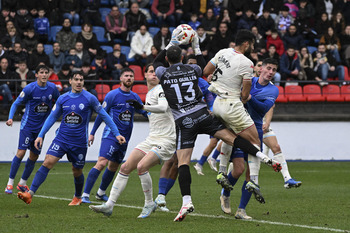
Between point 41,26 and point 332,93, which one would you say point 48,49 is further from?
point 332,93

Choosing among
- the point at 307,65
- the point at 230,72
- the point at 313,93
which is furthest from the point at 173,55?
Result: the point at 307,65

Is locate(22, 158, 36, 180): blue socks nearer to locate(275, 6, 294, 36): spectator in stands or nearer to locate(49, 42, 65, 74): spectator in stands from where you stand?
locate(49, 42, 65, 74): spectator in stands

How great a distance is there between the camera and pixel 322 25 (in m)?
24.8

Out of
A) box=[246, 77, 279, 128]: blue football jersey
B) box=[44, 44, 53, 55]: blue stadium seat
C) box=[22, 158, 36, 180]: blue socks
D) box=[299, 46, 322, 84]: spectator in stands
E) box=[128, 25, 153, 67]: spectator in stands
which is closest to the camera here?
box=[246, 77, 279, 128]: blue football jersey

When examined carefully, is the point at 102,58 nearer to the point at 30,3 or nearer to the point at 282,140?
the point at 30,3

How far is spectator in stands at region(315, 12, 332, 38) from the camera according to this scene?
2472 centimetres

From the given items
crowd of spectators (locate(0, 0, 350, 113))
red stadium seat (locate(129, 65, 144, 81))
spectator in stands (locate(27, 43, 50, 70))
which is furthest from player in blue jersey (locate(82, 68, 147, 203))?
red stadium seat (locate(129, 65, 144, 81))

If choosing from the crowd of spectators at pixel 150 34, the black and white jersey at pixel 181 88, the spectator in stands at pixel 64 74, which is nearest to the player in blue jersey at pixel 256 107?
the black and white jersey at pixel 181 88

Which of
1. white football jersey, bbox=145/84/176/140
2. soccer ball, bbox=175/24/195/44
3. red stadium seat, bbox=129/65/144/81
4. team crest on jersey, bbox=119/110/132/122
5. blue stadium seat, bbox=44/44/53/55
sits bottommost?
red stadium seat, bbox=129/65/144/81

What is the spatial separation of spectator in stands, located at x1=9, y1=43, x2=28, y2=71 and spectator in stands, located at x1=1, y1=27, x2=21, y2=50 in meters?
0.38

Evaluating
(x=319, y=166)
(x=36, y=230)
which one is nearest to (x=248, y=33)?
(x=36, y=230)

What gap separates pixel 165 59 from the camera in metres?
10.0

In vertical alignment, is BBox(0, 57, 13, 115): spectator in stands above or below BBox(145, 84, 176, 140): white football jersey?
below

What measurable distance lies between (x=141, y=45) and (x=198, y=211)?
1294cm
